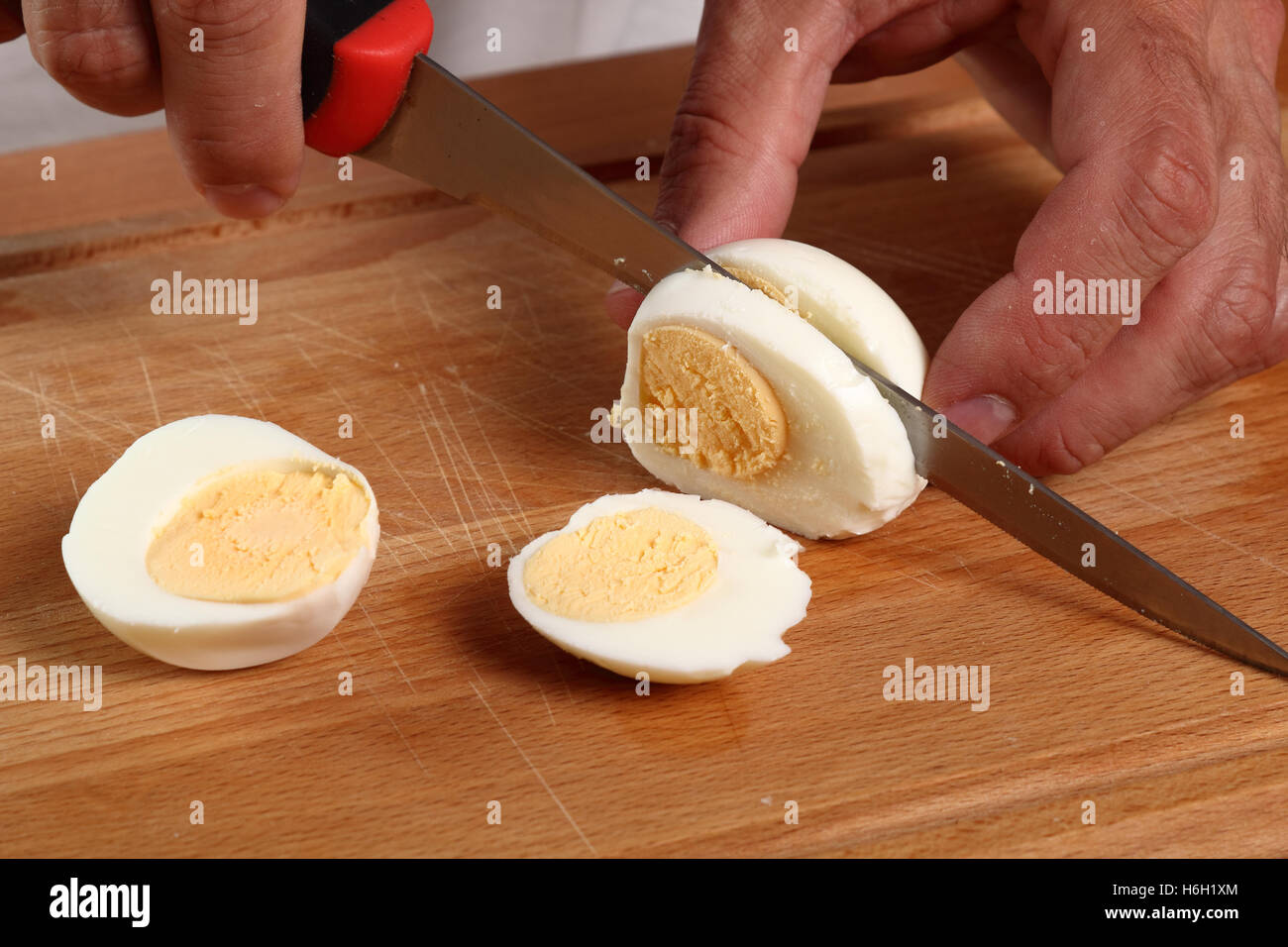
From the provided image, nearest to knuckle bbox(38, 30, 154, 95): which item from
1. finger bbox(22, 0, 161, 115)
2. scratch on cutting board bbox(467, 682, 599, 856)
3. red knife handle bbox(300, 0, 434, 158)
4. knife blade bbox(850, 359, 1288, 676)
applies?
finger bbox(22, 0, 161, 115)

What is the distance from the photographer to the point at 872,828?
71.9 inches

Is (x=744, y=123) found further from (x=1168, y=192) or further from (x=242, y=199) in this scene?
(x=242, y=199)

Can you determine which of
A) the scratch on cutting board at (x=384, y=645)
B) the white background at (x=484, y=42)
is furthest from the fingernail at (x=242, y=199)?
the white background at (x=484, y=42)

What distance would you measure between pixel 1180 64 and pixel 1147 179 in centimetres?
31

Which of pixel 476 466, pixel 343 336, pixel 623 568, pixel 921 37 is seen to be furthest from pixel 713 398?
pixel 921 37

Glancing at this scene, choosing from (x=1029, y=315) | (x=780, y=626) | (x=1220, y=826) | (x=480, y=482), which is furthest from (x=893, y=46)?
(x=1220, y=826)

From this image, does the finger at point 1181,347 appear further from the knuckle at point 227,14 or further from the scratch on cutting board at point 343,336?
the knuckle at point 227,14

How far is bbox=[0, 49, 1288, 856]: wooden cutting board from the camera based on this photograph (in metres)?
1.84

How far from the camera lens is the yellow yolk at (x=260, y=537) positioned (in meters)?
1.97

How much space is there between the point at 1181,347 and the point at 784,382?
0.84 meters

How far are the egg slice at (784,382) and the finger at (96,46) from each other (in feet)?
3.16

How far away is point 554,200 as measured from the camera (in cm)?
239
